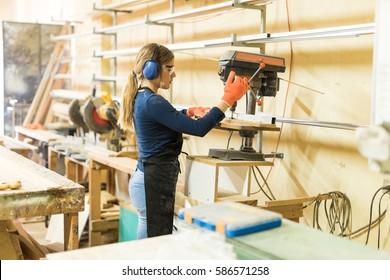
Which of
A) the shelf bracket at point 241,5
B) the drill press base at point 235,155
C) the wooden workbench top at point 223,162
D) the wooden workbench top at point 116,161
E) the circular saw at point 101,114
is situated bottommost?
the wooden workbench top at point 116,161

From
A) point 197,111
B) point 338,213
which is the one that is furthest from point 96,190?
point 338,213

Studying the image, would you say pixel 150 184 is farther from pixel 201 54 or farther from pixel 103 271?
pixel 201 54

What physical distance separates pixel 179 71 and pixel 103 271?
8.99 feet

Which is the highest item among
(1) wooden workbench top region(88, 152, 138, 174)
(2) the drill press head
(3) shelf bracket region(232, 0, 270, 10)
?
(3) shelf bracket region(232, 0, 270, 10)

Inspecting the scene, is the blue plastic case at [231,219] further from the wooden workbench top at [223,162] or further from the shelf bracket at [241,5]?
the shelf bracket at [241,5]

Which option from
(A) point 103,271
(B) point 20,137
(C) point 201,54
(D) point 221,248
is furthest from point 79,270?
(B) point 20,137

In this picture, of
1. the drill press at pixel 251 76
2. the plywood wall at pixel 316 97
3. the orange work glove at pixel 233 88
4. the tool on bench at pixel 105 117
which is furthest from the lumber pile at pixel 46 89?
the orange work glove at pixel 233 88

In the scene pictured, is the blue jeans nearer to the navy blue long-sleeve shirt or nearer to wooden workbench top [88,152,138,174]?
the navy blue long-sleeve shirt

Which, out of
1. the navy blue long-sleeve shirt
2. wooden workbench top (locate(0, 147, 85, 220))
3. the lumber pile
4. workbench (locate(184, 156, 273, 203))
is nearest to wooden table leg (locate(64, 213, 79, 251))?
wooden workbench top (locate(0, 147, 85, 220))

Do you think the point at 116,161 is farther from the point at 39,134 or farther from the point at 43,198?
the point at 39,134

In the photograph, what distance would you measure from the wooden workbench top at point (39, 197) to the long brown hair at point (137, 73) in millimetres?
408

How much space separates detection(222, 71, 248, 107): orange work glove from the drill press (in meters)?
0.06

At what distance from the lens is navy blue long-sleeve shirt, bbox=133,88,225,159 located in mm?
2145

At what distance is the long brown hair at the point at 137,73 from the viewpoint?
2287 millimetres
